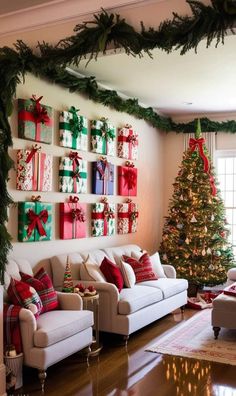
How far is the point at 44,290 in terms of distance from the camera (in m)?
4.19

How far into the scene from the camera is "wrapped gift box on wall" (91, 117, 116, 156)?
597 centimetres

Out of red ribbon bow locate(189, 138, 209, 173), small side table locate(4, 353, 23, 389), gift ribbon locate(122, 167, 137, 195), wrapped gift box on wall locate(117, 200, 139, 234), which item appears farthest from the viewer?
red ribbon bow locate(189, 138, 209, 173)

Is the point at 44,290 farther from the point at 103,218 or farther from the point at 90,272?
the point at 103,218

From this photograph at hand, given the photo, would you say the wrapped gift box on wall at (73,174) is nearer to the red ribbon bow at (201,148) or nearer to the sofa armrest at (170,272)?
the sofa armrest at (170,272)

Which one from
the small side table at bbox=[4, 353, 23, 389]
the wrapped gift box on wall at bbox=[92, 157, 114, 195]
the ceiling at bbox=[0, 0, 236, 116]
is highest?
the ceiling at bbox=[0, 0, 236, 116]

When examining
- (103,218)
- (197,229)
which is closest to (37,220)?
(103,218)

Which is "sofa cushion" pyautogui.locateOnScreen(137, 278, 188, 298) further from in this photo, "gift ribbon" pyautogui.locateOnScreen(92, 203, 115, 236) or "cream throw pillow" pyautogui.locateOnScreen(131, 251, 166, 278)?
"gift ribbon" pyautogui.locateOnScreen(92, 203, 115, 236)

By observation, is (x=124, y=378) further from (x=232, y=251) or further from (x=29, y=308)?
(x=232, y=251)

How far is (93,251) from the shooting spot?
5680mm

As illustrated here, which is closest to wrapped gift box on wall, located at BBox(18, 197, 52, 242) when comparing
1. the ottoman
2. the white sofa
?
the white sofa

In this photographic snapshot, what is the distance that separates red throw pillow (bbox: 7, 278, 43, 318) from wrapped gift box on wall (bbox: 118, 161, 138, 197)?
9.90 feet

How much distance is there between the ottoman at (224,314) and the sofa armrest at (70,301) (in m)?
1.61

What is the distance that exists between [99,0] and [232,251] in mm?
5187

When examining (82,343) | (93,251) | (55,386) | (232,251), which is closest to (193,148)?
(232,251)
